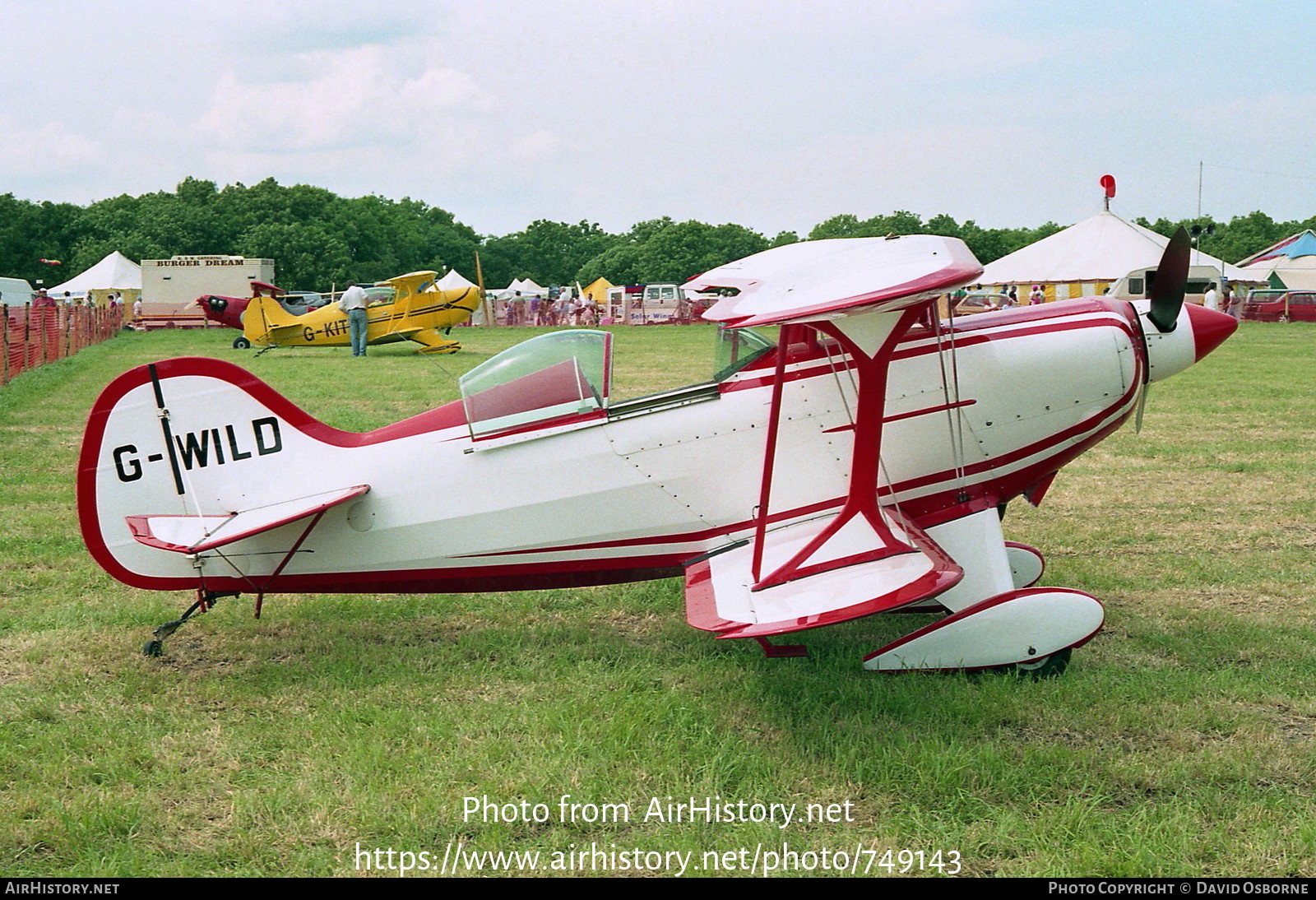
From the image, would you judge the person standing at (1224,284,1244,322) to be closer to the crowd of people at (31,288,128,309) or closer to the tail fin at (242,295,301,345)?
the tail fin at (242,295,301,345)

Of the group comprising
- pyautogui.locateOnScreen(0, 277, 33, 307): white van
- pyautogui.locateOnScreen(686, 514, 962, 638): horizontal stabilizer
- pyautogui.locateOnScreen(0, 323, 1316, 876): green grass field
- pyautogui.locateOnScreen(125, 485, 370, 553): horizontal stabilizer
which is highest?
pyautogui.locateOnScreen(0, 277, 33, 307): white van

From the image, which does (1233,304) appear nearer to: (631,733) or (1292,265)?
(1292,265)

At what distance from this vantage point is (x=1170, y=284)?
5.25 m

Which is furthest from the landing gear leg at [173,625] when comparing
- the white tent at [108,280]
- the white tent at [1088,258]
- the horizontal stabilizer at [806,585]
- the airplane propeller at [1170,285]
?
the white tent at [108,280]

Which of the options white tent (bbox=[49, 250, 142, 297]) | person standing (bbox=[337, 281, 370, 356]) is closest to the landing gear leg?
person standing (bbox=[337, 281, 370, 356])

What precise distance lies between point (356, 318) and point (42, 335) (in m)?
6.57

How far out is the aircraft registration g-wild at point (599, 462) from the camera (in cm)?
509

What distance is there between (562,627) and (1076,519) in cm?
430

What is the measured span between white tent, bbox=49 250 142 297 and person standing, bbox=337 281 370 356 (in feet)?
127

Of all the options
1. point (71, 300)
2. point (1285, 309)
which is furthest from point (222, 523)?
point (1285, 309)

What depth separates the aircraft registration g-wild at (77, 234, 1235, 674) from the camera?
5.09 metres

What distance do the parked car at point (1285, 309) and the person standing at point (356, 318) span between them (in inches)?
1377

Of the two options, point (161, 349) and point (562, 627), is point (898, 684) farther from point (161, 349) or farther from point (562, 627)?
point (161, 349)
